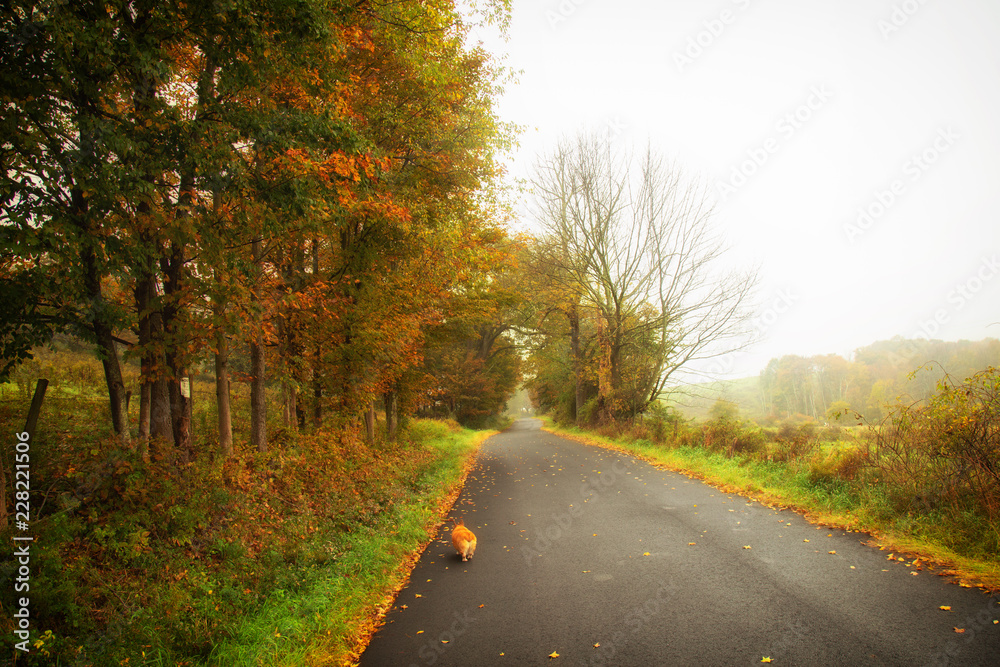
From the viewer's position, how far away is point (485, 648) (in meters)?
3.66

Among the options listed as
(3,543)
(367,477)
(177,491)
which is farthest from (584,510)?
A: (3,543)

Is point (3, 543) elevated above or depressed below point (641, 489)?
above

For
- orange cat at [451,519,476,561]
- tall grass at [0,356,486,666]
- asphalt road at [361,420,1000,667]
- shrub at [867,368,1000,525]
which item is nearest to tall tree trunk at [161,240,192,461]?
tall grass at [0,356,486,666]

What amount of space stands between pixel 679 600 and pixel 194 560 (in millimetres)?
4735

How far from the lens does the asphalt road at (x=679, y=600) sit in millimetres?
3357

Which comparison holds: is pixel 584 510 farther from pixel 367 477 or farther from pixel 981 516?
pixel 981 516

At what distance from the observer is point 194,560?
447cm

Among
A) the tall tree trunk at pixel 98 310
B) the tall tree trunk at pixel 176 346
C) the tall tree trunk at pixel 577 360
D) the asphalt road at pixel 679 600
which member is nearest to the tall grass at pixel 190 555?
the tall tree trunk at pixel 98 310

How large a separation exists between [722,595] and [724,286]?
42.0ft

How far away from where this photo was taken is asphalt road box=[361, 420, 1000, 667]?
336 centimetres

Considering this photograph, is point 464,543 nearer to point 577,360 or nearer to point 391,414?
point 391,414

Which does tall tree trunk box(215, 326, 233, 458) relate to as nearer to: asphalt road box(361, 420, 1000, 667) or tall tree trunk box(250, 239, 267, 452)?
tall tree trunk box(250, 239, 267, 452)

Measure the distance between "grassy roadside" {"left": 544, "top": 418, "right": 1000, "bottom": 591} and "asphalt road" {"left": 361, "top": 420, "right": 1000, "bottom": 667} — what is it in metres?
0.27

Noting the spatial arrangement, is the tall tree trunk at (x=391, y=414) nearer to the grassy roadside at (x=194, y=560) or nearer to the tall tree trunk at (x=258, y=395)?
the tall tree trunk at (x=258, y=395)
